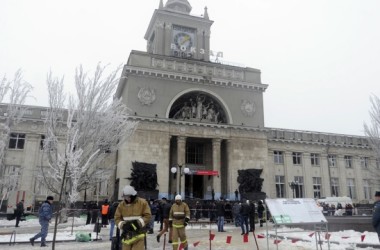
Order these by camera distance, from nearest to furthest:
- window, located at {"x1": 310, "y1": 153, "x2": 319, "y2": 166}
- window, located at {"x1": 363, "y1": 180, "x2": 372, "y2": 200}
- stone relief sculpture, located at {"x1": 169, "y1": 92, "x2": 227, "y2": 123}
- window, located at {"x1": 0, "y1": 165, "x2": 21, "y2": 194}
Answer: window, located at {"x1": 0, "y1": 165, "x2": 21, "y2": 194}
stone relief sculpture, located at {"x1": 169, "y1": 92, "x2": 227, "y2": 123}
window, located at {"x1": 310, "y1": 153, "x2": 319, "y2": 166}
window, located at {"x1": 363, "y1": 180, "x2": 372, "y2": 200}

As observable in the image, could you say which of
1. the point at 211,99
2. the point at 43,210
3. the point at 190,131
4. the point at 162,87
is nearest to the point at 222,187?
the point at 190,131

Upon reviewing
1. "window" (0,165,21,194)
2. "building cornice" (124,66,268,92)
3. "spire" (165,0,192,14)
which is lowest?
"window" (0,165,21,194)

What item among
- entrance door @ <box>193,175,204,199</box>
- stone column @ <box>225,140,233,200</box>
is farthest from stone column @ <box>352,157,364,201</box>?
entrance door @ <box>193,175,204,199</box>

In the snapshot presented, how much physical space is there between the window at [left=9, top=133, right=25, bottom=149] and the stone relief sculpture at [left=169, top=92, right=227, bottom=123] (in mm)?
17239

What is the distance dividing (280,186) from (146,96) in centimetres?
2182

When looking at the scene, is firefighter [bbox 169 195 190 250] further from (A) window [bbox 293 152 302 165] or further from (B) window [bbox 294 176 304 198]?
(A) window [bbox 293 152 302 165]

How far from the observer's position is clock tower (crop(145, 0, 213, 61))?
43.2 metres

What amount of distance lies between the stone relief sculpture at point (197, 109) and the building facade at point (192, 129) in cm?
12

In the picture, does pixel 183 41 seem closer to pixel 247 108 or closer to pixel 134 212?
pixel 247 108

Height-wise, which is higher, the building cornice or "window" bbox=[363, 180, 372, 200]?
the building cornice

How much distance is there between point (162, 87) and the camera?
120ft

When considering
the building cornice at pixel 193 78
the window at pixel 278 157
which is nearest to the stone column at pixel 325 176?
the window at pixel 278 157

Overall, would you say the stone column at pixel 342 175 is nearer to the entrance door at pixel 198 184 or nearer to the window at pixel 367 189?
the window at pixel 367 189

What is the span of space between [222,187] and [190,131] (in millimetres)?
7701
